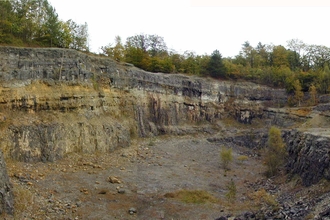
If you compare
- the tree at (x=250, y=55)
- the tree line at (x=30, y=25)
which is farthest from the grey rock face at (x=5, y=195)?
the tree at (x=250, y=55)

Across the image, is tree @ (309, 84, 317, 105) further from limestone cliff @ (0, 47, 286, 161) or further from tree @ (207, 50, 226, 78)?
limestone cliff @ (0, 47, 286, 161)

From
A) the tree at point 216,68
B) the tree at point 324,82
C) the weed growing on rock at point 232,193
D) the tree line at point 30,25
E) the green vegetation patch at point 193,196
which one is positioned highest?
the tree line at point 30,25

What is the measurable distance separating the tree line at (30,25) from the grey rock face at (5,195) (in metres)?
22.4

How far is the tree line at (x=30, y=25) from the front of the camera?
3916 cm

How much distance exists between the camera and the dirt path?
70.1 ft

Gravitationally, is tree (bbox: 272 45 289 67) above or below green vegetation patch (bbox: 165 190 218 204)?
above

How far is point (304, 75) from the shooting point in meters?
66.6

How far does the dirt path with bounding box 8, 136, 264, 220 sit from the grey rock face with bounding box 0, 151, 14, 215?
0.79 m

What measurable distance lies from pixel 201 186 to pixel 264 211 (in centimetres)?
910

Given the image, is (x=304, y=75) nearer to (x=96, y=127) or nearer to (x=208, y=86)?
(x=208, y=86)

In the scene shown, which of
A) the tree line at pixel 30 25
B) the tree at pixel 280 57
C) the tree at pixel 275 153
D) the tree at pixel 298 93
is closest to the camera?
the tree at pixel 275 153

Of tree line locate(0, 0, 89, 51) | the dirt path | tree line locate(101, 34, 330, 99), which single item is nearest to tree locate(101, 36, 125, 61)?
tree line locate(101, 34, 330, 99)

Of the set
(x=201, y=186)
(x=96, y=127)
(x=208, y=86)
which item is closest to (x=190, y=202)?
(x=201, y=186)

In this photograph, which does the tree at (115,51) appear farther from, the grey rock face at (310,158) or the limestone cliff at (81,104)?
the grey rock face at (310,158)
